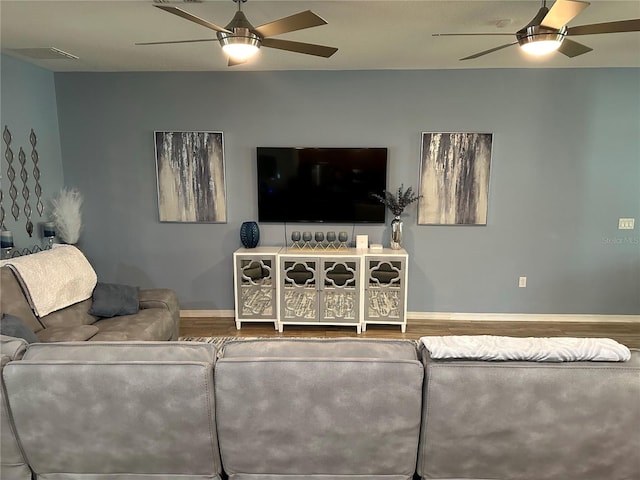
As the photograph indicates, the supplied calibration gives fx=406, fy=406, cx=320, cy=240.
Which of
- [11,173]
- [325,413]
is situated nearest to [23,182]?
[11,173]

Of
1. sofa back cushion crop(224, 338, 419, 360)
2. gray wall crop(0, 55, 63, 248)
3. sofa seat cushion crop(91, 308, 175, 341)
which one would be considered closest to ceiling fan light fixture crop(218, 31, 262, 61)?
sofa back cushion crop(224, 338, 419, 360)

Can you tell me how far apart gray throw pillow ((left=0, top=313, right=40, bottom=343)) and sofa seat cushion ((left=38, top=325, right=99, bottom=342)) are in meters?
0.27

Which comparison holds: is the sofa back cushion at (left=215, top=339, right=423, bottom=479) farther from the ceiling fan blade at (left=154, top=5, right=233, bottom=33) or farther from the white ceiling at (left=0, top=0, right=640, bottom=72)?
the white ceiling at (left=0, top=0, right=640, bottom=72)

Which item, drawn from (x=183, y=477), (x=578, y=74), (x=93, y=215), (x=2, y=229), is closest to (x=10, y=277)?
(x=2, y=229)

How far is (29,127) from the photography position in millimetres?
3807

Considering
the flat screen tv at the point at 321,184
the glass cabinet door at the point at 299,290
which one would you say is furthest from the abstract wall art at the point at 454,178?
the glass cabinet door at the point at 299,290

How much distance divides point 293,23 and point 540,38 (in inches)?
55.1

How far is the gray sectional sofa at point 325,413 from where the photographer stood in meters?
1.44

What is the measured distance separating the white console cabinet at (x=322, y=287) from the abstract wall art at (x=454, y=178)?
627 millimetres

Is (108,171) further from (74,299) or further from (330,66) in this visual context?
(330,66)

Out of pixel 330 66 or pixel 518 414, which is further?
pixel 330 66

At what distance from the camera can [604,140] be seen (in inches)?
160

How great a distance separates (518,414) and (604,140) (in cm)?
373

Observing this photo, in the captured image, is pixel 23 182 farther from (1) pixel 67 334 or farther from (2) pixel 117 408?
(2) pixel 117 408
